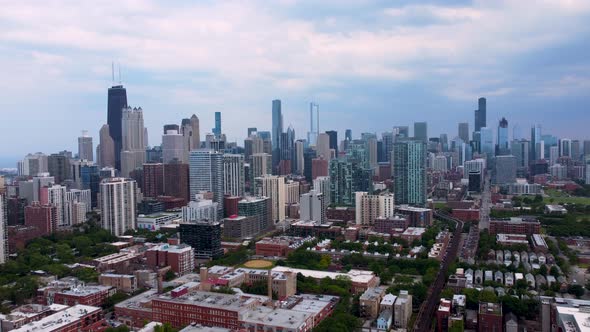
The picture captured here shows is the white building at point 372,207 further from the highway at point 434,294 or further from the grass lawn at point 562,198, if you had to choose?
the grass lawn at point 562,198

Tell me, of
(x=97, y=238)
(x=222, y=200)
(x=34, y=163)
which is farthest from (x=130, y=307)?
(x=34, y=163)

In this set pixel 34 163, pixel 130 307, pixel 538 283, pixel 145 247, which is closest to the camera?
pixel 130 307

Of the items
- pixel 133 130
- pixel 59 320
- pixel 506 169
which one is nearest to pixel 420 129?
pixel 506 169

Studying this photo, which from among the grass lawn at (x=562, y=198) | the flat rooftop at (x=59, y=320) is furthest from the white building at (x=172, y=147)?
the flat rooftop at (x=59, y=320)

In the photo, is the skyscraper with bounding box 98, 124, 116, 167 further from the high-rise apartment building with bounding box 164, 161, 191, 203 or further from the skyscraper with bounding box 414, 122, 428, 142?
the skyscraper with bounding box 414, 122, 428, 142

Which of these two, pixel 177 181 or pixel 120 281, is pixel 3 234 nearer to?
pixel 120 281

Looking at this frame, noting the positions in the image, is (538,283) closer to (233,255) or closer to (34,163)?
(233,255)

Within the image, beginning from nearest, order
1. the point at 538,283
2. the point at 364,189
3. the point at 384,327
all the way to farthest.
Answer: the point at 384,327, the point at 538,283, the point at 364,189
